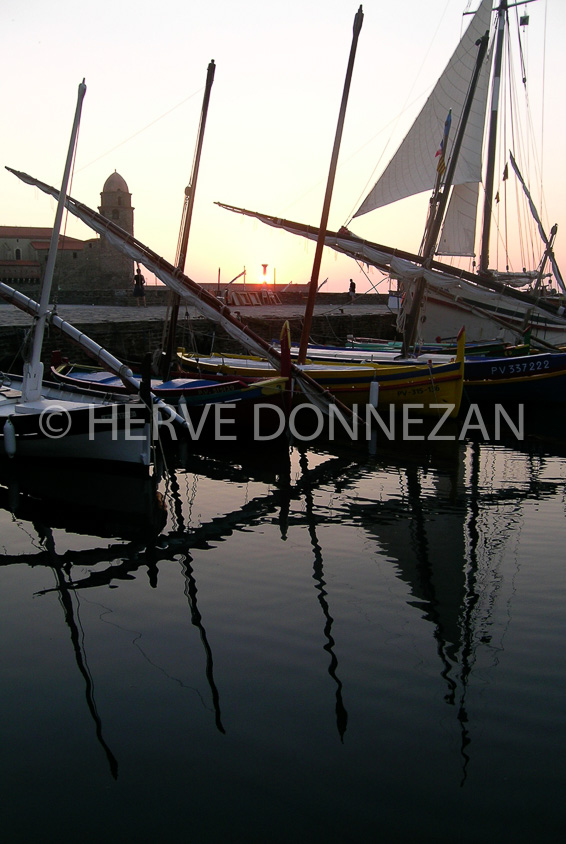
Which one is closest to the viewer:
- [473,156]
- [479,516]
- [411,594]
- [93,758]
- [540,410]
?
[93,758]

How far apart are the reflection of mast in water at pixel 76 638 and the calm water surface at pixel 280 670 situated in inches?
0.9

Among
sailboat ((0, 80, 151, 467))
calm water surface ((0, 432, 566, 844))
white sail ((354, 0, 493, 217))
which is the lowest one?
calm water surface ((0, 432, 566, 844))

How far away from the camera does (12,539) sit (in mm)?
10016

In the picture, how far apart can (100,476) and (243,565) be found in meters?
5.29

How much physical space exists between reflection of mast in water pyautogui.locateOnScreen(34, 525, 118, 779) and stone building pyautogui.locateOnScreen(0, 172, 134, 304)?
6238 cm

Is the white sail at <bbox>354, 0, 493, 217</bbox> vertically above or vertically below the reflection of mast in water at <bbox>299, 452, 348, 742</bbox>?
above

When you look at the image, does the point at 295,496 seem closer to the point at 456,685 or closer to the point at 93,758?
the point at 456,685

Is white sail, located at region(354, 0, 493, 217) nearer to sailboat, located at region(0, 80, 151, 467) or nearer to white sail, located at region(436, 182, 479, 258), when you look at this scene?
white sail, located at region(436, 182, 479, 258)

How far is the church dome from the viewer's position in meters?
89.8

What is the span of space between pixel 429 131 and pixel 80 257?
6505 cm

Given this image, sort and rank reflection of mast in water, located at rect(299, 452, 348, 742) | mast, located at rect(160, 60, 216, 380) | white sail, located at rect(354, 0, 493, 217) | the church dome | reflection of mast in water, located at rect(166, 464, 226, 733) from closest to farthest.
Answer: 1. reflection of mast in water, located at rect(299, 452, 348, 742)
2. reflection of mast in water, located at rect(166, 464, 226, 733)
3. mast, located at rect(160, 60, 216, 380)
4. white sail, located at rect(354, 0, 493, 217)
5. the church dome

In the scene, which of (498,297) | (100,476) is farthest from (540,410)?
(100,476)

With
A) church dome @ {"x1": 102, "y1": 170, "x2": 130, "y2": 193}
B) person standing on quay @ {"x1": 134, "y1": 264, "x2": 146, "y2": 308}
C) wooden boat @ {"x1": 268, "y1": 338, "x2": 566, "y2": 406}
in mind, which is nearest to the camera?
wooden boat @ {"x1": 268, "y1": 338, "x2": 566, "y2": 406}

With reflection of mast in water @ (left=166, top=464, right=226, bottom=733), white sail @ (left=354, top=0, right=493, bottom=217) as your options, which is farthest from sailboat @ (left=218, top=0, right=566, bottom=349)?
reflection of mast in water @ (left=166, top=464, right=226, bottom=733)
